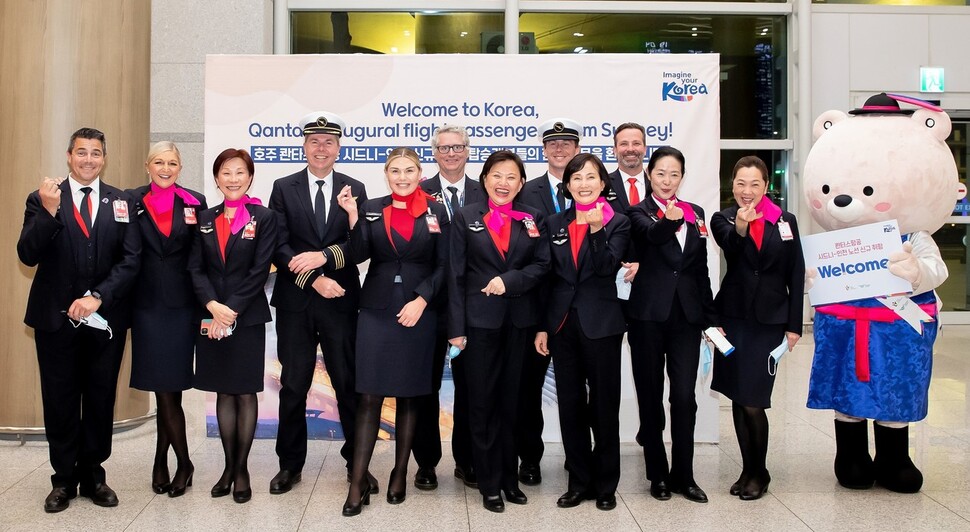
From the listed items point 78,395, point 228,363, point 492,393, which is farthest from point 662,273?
point 78,395

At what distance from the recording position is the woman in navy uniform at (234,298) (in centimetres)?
387

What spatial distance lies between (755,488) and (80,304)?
3198mm

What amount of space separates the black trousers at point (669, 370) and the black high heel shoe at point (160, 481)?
2314 mm

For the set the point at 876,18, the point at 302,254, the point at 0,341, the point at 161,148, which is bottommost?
the point at 0,341

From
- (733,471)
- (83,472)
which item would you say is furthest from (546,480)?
(83,472)

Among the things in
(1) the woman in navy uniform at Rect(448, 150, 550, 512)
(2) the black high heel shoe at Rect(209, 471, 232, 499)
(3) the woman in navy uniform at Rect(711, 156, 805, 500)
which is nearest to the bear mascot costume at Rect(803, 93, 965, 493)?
(3) the woman in navy uniform at Rect(711, 156, 805, 500)

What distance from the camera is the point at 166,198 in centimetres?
394

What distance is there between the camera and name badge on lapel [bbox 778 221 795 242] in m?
3.89

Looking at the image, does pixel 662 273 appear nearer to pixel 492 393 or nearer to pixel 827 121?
pixel 492 393

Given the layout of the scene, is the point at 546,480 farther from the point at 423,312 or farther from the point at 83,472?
the point at 83,472

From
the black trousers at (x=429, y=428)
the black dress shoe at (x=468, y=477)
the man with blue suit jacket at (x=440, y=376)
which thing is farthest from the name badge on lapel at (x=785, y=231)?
the black dress shoe at (x=468, y=477)

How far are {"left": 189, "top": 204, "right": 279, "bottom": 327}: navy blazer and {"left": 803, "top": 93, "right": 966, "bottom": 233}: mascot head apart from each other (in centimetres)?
275

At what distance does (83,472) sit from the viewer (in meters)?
3.96

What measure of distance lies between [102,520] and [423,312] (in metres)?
1.66
